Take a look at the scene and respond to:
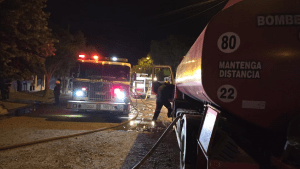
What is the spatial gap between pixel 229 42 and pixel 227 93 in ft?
2.00

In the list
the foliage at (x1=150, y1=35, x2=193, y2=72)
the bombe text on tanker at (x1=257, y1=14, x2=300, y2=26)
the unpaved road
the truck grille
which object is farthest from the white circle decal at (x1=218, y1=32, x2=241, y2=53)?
the foliage at (x1=150, y1=35, x2=193, y2=72)

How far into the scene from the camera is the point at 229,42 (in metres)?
2.63

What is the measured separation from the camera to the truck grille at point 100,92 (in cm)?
978

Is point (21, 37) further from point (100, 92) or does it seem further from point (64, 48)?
point (64, 48)

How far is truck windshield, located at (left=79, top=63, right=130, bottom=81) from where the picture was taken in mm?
10125

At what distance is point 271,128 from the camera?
8.46 feet

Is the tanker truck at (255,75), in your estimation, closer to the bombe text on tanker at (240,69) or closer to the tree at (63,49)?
the bombe text on tanker at (240,69)

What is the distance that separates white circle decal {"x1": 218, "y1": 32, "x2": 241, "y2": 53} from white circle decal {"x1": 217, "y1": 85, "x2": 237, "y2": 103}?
0.44 metres

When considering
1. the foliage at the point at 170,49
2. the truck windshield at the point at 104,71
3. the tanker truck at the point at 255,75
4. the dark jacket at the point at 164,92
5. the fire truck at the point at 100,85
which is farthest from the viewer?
the foliage at the point at 170,49

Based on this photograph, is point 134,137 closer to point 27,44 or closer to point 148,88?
point 27,44

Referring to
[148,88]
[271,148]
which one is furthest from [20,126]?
[148,88]

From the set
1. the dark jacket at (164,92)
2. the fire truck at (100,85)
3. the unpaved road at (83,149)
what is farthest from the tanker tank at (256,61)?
the fire truck at (100,85)

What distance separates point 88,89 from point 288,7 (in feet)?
27.9

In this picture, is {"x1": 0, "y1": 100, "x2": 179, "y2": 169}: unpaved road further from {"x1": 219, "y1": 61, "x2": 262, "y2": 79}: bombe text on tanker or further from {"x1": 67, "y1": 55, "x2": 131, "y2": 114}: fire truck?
{"x1": 219, "y1": 61, "x2": 262, "y2": 79}: bombe text on tanker
